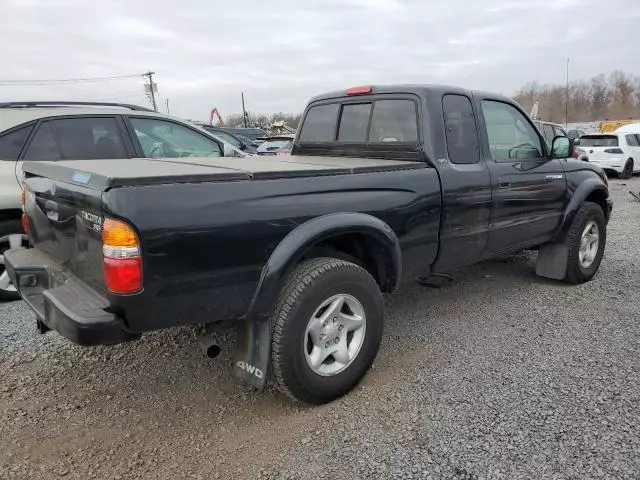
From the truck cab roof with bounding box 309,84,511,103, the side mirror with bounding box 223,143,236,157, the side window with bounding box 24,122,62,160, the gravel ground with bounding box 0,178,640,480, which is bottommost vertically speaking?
the gravel ground with bounding box 0,178,640,480

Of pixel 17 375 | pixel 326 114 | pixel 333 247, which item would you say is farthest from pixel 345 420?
pixel 326 114

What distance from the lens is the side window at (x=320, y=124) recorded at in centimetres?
451

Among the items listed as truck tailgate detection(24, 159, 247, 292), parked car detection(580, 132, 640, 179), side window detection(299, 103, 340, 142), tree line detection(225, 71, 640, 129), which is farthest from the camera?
tree line detection(225, 71, 640, 129)

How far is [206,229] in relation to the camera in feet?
7.88

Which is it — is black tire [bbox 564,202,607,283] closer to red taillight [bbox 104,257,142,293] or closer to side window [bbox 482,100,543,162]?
side window [bbox 482,100,543,162]

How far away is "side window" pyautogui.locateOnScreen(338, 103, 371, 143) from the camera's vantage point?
13.8 ft

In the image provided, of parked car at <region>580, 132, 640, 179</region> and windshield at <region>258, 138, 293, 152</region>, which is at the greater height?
windshield at <region>258, 138, 293, 152</region>

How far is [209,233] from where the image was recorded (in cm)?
241

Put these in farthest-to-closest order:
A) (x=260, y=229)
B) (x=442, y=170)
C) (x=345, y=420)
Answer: (x=442, y=170) → (x=345, y=420) → (x=260, y=229)

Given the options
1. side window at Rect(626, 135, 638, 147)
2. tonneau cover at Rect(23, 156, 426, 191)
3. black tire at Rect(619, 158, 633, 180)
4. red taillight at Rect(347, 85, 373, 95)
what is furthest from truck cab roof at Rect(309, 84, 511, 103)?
side window at Rect(626, 135, 638, 147)

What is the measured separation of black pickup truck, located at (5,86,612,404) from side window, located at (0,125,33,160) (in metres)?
1.58

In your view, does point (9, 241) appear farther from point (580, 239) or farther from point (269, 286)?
point (580, 239)

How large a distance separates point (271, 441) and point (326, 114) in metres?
2.90

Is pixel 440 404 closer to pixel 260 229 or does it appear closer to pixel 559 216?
pixel 260 229
